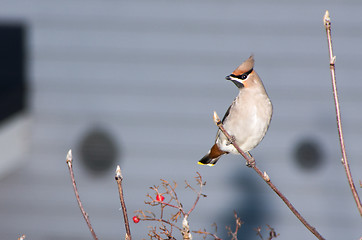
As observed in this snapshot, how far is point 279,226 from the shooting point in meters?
5.01

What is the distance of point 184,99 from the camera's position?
5012mm

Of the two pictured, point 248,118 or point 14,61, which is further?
point 14,61

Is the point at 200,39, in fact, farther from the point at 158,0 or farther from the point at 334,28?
the point at 334,28

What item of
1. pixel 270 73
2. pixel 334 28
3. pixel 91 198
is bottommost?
pixel 91 198

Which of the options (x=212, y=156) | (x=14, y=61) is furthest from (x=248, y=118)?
(x=14, y=61)

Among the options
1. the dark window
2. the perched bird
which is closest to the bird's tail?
the perched bird

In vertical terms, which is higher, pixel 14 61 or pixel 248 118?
pixel 14 61

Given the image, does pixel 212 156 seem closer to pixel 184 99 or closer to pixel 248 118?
pixel 248 118

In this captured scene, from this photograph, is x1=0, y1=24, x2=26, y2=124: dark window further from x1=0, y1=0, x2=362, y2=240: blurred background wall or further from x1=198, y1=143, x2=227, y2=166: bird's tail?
x1=198, y1=143, x2=227, y2=166: bird's tail

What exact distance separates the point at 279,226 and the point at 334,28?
1.73 meters

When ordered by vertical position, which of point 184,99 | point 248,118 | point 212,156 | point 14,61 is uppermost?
point 14,61

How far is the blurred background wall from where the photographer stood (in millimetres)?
4895

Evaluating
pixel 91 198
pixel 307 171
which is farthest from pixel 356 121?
pixel 91 198

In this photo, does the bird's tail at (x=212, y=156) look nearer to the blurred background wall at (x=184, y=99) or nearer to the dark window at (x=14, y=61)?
the blurred background wall at (x=184, y=99)
